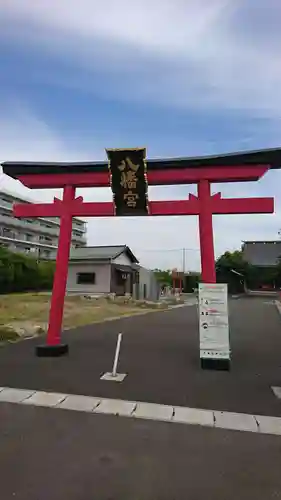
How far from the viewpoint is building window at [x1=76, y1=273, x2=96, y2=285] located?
30.6 meters

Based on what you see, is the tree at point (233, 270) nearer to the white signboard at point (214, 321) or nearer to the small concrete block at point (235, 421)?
the white signboard at point (214, 321)

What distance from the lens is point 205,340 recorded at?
760 centimetres

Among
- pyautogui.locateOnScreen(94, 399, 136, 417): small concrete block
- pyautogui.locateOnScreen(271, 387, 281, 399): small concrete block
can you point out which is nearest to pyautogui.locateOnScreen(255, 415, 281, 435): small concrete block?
pyautogui.locateOnScreen(271, 387, 281, 399): small concrete block

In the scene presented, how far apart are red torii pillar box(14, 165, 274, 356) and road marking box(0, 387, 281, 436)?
2.98 metres

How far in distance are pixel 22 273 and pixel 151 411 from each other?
32.7m

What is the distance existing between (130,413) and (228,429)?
4.19 feet

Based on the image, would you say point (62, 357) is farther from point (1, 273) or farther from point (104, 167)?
point (1, 273)

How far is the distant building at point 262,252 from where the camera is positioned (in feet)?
174

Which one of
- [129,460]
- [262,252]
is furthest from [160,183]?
[262,252]

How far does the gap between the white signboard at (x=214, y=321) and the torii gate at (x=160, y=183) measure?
416 millimetres

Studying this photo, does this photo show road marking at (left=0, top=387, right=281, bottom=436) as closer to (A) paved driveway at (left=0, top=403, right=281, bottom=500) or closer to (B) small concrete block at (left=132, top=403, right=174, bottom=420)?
(B) small concrete block at (left=132, top=403, right=174, bottom=420)

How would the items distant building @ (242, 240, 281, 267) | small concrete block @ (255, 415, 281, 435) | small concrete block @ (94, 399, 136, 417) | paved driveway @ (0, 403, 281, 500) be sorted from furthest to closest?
distant building @ (242, 240, 281, 267) < small concrete block @ (94, 399, 136, 417) < small concrete block @ (255, 415, 281, 435) < paved driveway @ (0, 403, 281, 500)

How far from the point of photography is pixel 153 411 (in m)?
5.12

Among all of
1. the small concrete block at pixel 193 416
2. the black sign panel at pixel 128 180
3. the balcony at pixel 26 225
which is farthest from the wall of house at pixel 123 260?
the balcony at pixel 26 225
